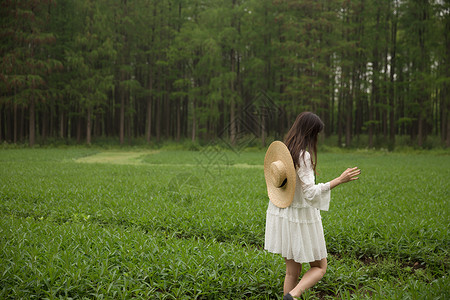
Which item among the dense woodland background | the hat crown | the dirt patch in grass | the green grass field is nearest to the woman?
the hat crown

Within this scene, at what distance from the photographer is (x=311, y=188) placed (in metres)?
2.52

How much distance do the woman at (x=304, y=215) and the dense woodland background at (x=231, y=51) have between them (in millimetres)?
22573

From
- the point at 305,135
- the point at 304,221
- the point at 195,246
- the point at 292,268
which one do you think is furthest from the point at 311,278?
the point at 195,246

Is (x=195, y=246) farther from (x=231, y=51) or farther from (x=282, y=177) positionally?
(x=231, y=51)

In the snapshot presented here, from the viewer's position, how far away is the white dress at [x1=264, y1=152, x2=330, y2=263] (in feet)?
8.30

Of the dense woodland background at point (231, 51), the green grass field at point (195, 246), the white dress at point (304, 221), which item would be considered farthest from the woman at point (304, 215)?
the dense woodland background at point (231, 51)

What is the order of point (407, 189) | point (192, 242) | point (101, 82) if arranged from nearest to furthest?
1. point (192, 242)
2. point (407, 189)
3. point (101, 82)

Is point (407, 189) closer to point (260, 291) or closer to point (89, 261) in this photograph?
point (260, 291)

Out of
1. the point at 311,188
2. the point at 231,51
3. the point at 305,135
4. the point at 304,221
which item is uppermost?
the point at 231,51

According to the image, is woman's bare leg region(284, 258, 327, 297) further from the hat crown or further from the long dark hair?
the long dark hair

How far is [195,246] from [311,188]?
7.11 feet

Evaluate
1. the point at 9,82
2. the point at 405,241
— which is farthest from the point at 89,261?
the point at 9,82

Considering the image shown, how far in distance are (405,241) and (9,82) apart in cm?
2917

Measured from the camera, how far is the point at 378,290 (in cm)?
304
